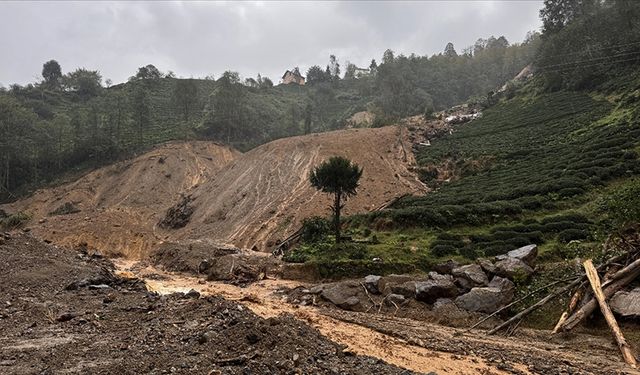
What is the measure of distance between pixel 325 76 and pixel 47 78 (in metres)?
81.8

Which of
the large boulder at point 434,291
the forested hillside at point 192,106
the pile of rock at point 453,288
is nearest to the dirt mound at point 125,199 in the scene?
the forested hillside at point 192,106

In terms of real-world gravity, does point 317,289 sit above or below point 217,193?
below

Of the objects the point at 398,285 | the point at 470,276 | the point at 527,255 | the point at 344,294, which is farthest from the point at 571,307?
the point at 344,294

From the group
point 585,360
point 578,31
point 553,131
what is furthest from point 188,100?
point 585,360

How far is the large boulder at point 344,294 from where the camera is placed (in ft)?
63.8

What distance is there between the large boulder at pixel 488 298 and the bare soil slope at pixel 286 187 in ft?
68.9

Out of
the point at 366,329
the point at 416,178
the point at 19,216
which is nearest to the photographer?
the point at 366,329

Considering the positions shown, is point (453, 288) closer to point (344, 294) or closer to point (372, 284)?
point (372, 284)

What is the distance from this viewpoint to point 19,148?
64.9 meters

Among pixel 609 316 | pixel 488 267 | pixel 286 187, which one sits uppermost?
pixel 286 187

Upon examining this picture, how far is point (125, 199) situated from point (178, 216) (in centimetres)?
1408

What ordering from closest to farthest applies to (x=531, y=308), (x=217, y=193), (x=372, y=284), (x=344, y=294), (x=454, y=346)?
(x=454, y=346) < (x=531, y=308) < (x=344, y=294) < (x=372, y=284) < (x=217, y=193)

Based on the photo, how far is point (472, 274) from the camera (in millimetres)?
20281

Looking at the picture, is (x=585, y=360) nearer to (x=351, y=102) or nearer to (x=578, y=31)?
(x=578, y=31)
